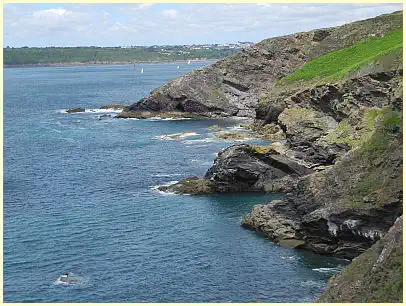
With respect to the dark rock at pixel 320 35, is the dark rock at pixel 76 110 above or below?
below

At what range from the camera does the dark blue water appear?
50.4m

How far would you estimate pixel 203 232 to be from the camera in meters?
64.1

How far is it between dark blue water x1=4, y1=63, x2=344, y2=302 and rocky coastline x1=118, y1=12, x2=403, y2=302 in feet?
8.93

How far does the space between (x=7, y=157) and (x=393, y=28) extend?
82324 mm

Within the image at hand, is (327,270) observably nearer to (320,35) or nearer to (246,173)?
(246,173)

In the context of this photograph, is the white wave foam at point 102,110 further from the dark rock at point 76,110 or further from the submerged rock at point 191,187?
the submerged rock at point 191,187

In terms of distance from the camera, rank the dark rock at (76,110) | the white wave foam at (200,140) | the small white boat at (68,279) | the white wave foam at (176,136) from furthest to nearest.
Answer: the dark rock at (76,110) → the white wave foam at (176,136) → the white wave foam at (200,140) → the small white boat at (68,279)

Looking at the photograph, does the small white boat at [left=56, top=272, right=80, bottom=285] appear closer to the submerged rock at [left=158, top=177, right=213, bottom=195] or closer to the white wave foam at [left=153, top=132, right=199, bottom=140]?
the submerged rock at [left=158, top=177, right=213, bottom=195]

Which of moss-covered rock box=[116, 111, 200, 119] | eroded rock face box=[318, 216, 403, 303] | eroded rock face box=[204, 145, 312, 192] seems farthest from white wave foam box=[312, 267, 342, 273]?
moss-covered rock box=[116, 111, 200, 119]

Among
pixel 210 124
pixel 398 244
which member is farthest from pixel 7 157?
pixel 398 244

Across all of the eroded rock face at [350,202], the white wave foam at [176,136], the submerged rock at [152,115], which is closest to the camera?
A: the eroded rock face at [350,202]

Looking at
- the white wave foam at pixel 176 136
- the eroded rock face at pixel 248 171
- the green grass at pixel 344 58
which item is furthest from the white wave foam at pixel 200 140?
the eroded rock face at pixel 248 171

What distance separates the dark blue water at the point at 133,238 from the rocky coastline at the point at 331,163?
272cm

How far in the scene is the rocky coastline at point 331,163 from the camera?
53.1m
